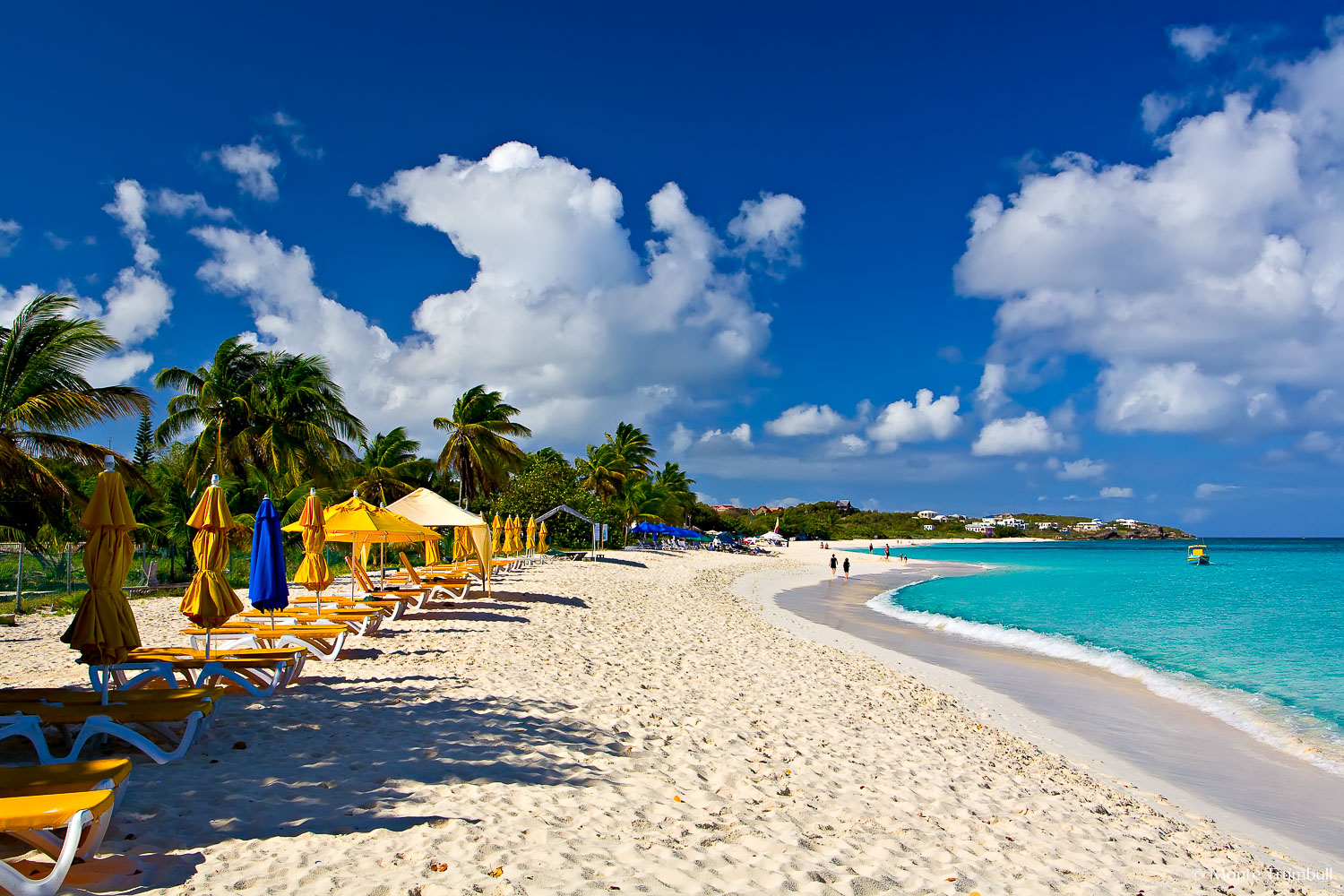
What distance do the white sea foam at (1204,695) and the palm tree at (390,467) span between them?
1979 centimetres

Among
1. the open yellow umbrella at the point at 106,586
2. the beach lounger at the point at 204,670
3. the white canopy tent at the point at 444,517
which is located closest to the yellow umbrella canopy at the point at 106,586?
the open yellow umbrella at the point at 106,586

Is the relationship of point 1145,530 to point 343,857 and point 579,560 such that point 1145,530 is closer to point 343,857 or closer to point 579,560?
point 579,560

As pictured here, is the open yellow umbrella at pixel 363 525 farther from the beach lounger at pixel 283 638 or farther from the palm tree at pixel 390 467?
the palm tree at pixel 390 467

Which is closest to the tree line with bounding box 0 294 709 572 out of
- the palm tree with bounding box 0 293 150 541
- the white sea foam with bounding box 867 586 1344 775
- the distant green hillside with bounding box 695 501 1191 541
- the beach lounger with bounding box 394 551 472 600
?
the palm tree with bounding box 0 293 150 541

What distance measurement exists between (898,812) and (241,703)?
527 centimetres

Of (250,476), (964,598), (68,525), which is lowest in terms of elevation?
(964,598)

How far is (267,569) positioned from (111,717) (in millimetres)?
3386

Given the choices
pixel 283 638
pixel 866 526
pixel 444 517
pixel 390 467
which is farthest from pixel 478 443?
pixel 866 526

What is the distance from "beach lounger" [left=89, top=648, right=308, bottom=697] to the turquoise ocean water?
11.1m

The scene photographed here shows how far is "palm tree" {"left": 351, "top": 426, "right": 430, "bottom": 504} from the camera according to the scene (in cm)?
2872

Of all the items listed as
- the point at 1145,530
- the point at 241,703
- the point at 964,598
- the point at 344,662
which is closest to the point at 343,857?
the point at 241,703

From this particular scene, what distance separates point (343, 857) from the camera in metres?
3.61

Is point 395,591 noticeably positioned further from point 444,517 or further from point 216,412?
point 216,412

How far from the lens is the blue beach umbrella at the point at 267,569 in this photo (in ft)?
26.0
